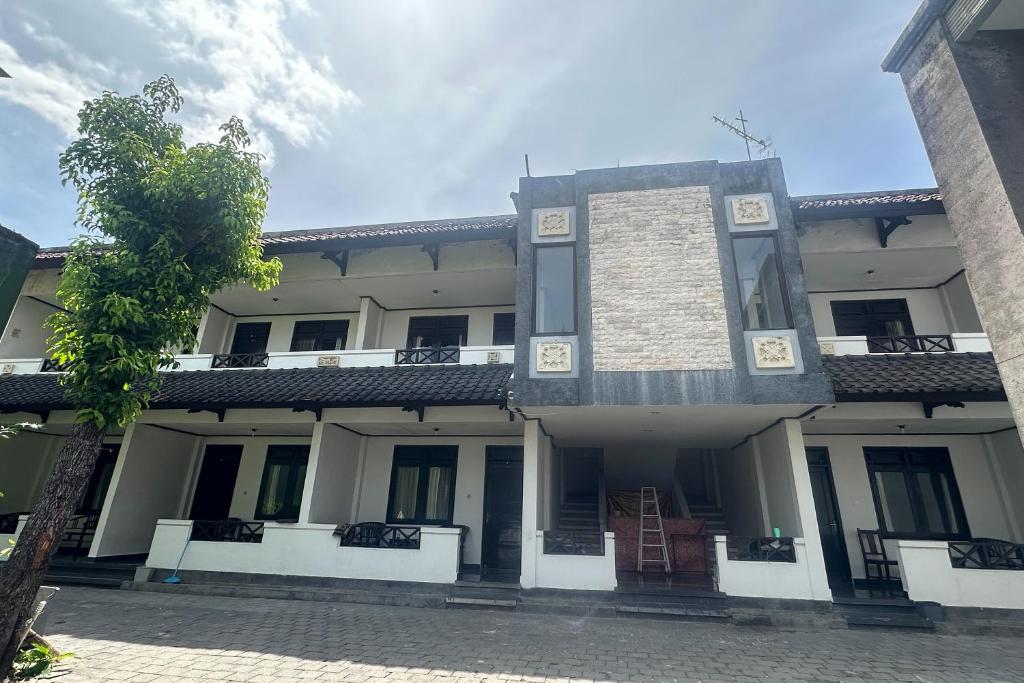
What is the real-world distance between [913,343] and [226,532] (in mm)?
14855

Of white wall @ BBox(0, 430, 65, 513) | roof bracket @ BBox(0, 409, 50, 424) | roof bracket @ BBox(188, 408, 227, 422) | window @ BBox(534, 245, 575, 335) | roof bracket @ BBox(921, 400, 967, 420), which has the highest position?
window @ BBox(534, 245, 575, 335)

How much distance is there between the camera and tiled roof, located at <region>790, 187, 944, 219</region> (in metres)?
9.20

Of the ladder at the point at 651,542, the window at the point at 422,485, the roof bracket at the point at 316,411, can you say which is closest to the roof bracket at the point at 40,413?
the roof bracket at the point at 316,411

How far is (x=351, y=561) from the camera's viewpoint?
9070 mm

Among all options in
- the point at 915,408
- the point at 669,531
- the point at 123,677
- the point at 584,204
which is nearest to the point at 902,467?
the point at 915,408

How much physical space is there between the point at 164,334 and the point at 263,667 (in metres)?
4.07

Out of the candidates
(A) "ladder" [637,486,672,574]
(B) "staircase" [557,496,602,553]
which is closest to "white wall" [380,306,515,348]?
(B) "staircase" [557,496,602,553]

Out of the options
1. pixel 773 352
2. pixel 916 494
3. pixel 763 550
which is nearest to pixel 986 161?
pixel 773 352

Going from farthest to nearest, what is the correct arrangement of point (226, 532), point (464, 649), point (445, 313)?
point (445, 313) → point (226, 532) → point (464, 649)

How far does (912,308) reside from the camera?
11008 mm

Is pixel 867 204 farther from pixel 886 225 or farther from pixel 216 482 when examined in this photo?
pixel 216 482

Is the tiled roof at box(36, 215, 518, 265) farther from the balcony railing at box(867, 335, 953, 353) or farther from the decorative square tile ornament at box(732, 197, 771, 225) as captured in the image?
the balcony railing at box(867, 335, 953, 353)

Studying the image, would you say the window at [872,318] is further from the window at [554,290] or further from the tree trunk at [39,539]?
the tree trunk at [39,539]

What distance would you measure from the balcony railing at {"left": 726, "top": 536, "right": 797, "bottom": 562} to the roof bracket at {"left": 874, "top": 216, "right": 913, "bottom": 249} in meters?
6.55
